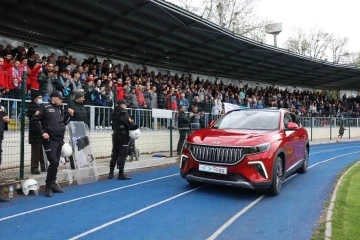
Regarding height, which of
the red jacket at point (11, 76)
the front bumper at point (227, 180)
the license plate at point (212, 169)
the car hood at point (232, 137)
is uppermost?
the red jacket at point (11, 76)

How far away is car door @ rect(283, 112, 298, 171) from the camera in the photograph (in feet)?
27.2

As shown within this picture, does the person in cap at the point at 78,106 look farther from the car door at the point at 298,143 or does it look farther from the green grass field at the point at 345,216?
the green grass field at the point at 345,216

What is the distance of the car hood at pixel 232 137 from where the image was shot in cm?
725

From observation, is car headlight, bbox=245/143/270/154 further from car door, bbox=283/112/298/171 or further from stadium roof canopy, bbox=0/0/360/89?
stadium roof canopy, bbox=0/0/360/89

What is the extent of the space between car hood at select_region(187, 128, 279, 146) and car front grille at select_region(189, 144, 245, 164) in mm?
103

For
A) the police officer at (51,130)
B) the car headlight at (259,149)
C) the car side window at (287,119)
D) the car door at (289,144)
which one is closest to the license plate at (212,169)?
the car headlight at (259,149)

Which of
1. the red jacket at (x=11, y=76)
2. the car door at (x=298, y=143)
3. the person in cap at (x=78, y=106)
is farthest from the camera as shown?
the red jacket at (x=11, y=76)

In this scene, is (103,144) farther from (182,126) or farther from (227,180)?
(227,180)

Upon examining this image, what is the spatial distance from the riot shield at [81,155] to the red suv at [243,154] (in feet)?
8.23

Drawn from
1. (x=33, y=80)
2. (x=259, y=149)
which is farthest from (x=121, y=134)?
(x=259, y=149)

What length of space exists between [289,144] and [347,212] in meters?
2.50

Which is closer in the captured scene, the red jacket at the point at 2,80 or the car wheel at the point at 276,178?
the car wheel at the point at 276,178

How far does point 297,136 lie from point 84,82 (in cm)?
721

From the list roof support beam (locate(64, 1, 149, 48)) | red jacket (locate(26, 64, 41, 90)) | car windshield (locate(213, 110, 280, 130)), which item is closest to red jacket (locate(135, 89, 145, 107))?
roof support beam (locate(64, 1, 149, 48))
